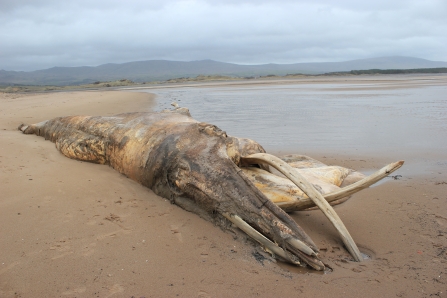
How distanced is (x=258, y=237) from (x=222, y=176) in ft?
2.40

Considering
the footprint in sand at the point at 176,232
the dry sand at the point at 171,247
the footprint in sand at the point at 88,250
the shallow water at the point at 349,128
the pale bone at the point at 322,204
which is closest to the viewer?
the dry sand at the point at 171,247

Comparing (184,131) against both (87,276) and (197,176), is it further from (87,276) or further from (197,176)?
(87,276)

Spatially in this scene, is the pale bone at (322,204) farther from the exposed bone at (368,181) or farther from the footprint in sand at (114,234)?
the footprint in sand at (114,234)

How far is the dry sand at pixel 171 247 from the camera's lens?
2.59 m

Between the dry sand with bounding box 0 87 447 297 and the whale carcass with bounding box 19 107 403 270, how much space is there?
15 centimetres

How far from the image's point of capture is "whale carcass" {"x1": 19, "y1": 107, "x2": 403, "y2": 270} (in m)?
3.15

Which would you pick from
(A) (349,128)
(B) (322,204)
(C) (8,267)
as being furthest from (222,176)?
(A) (349,128)

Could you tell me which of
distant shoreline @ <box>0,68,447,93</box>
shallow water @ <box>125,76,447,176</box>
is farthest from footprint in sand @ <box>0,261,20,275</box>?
distant shoreline @ <box>0,68,447,93</box>

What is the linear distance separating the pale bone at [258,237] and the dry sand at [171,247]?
0.08 meters

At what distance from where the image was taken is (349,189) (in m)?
3.47

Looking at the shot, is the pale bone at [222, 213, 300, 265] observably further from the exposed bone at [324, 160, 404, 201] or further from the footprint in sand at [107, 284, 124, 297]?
the footprint in sand at [107, 284, 124, 297]

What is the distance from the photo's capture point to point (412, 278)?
2734 millimetres

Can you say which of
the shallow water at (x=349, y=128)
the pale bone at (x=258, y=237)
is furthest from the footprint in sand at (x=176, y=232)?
the shallow water at (x=349, y=128)

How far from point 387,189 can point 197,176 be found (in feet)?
7.99
